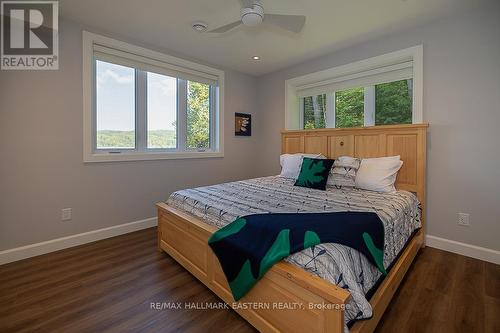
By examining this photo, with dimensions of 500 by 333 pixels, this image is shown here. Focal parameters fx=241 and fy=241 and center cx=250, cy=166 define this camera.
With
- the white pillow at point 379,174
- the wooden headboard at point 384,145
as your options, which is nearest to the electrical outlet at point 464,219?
the wooden headboard at point 384,145

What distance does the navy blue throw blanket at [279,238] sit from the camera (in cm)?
132

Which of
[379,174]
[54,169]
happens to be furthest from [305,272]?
[54,169]

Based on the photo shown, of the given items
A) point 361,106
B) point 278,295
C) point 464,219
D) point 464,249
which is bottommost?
point 464,249

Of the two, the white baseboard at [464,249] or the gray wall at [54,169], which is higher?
the gray wall at [54,169]

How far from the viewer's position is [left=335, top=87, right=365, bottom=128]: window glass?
3.36 metres

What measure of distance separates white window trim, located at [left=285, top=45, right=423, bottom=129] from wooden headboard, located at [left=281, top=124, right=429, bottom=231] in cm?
24

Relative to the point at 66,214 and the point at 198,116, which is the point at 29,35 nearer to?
the point at 66,214

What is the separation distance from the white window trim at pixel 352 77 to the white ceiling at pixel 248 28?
28 cm

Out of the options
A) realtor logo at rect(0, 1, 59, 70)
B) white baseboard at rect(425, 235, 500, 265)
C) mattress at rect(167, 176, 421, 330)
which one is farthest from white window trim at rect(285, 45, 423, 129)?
realtor logo at rect(0, 1, 59, 70)

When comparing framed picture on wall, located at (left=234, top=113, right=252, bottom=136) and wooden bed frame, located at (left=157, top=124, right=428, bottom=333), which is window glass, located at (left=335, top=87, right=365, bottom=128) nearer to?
wooden bed frame, located at (left=157, top=124, right=428, bottom=333)

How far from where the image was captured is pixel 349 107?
3471 millimetres

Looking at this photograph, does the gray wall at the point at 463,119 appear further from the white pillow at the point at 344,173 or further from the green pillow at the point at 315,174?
the green pillow at the point at 315,174

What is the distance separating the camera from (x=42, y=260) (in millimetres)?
2330

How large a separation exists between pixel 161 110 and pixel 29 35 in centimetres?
146
